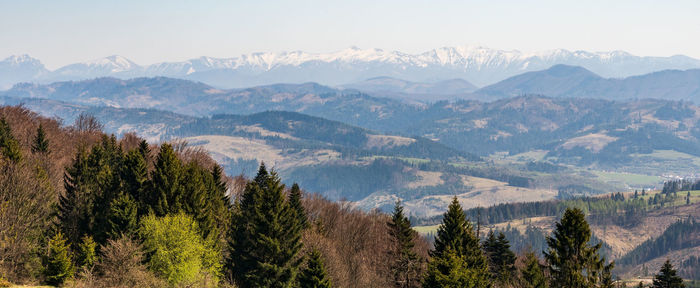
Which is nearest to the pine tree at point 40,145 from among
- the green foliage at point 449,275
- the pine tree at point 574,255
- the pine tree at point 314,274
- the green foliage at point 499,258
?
the pine tree at point 314,274

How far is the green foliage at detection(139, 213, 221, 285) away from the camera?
63.0 meters

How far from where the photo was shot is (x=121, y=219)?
216 feet

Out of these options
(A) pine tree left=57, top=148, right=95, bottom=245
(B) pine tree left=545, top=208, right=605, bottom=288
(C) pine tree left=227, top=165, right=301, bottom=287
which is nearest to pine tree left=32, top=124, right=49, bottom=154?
(A) pine tree left=57, top=148, right=95, bottom=245

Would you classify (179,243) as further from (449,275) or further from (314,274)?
(449,275)

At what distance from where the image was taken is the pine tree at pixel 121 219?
65312 millimetres

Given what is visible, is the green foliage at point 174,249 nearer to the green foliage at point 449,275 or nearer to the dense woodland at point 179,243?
the dense woodland at point 179,243

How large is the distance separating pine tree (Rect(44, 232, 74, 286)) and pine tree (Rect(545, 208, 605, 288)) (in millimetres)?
46430

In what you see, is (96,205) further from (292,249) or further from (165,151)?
(292,249)

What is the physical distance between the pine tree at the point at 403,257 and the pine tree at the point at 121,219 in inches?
1155

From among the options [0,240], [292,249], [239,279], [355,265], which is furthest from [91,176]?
[355,265]

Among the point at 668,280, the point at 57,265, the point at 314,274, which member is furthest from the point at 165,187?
the point at 668,280

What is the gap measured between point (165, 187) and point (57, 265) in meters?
14.6

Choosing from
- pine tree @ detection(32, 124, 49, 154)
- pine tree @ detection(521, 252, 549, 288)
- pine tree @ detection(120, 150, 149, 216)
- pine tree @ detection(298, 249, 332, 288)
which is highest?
pine tree @ detection(32, 124, 49, 154)

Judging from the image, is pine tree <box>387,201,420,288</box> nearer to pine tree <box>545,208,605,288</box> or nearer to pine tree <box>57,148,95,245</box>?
pine tree <box>545,208,605,288</box>
